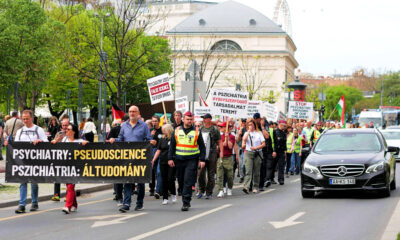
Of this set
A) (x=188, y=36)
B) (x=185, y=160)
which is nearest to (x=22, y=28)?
→ (x=185, y=160)

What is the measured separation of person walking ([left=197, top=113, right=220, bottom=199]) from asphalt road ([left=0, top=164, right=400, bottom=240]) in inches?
18.5

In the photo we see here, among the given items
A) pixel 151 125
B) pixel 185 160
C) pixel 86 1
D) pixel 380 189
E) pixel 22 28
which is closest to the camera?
pixel 185 160

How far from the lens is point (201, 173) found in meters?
16.9

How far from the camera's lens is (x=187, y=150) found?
47.8 feet

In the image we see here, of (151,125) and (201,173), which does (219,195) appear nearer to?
(201,173)

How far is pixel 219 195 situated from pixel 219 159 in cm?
95

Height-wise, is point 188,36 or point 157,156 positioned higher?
point 188,36

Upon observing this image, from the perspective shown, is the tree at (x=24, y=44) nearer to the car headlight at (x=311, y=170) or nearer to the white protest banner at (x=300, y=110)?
the white protest banner at (x=300, y=110)

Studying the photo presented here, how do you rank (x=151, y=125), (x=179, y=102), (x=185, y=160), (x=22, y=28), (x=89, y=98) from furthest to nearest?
(x=89, y=98), (x=22, y=28), (x=179, y=102), (x=151, y=125), (x=185, y=160)

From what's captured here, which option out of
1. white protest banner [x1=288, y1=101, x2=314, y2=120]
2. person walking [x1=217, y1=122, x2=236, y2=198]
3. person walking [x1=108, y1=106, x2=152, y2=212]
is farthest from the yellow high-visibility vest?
white protest banner [x1=288, y1=101, x2=314, y2=120]

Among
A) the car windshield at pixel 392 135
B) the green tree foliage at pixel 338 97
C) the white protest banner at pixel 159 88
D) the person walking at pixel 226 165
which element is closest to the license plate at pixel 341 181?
the person walking at pixel 226 165

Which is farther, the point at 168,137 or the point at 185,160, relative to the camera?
the point at 168,137

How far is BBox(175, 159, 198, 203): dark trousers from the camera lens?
1422 centimetres

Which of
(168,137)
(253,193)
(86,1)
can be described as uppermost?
(86,1)
